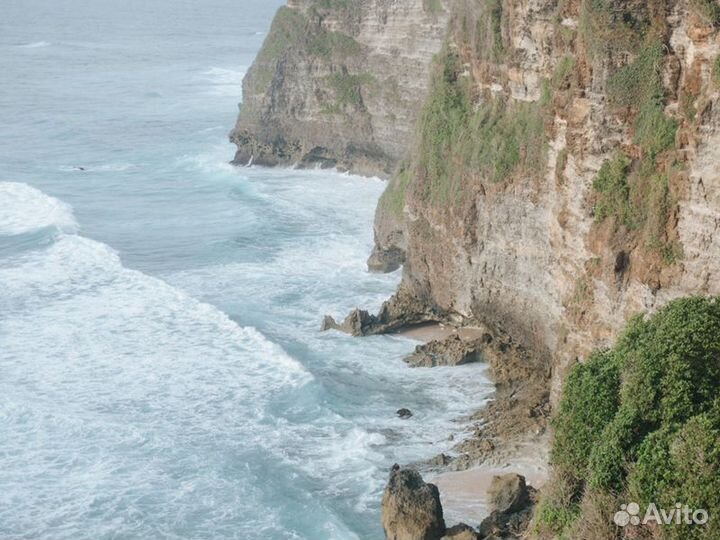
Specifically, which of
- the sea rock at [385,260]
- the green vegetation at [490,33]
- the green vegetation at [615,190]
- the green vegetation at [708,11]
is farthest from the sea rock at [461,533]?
the sea rock at [385,260]

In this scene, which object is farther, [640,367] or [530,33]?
[530,33]

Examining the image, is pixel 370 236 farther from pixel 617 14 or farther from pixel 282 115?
pixel 617 14

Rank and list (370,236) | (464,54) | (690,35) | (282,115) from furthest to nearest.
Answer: (282,115) → (370,236) → (464,54) → (690,35)

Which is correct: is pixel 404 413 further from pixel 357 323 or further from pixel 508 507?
pixel 357 323

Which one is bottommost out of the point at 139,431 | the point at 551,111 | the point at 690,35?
the point at 139,431

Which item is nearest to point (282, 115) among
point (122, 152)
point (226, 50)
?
point (122, 152)

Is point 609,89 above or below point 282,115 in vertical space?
above

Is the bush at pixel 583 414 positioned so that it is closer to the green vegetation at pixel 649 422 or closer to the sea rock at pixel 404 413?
the green vegetation at pixel 649 422

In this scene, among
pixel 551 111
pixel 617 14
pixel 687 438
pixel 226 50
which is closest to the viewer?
pixel 687 438
